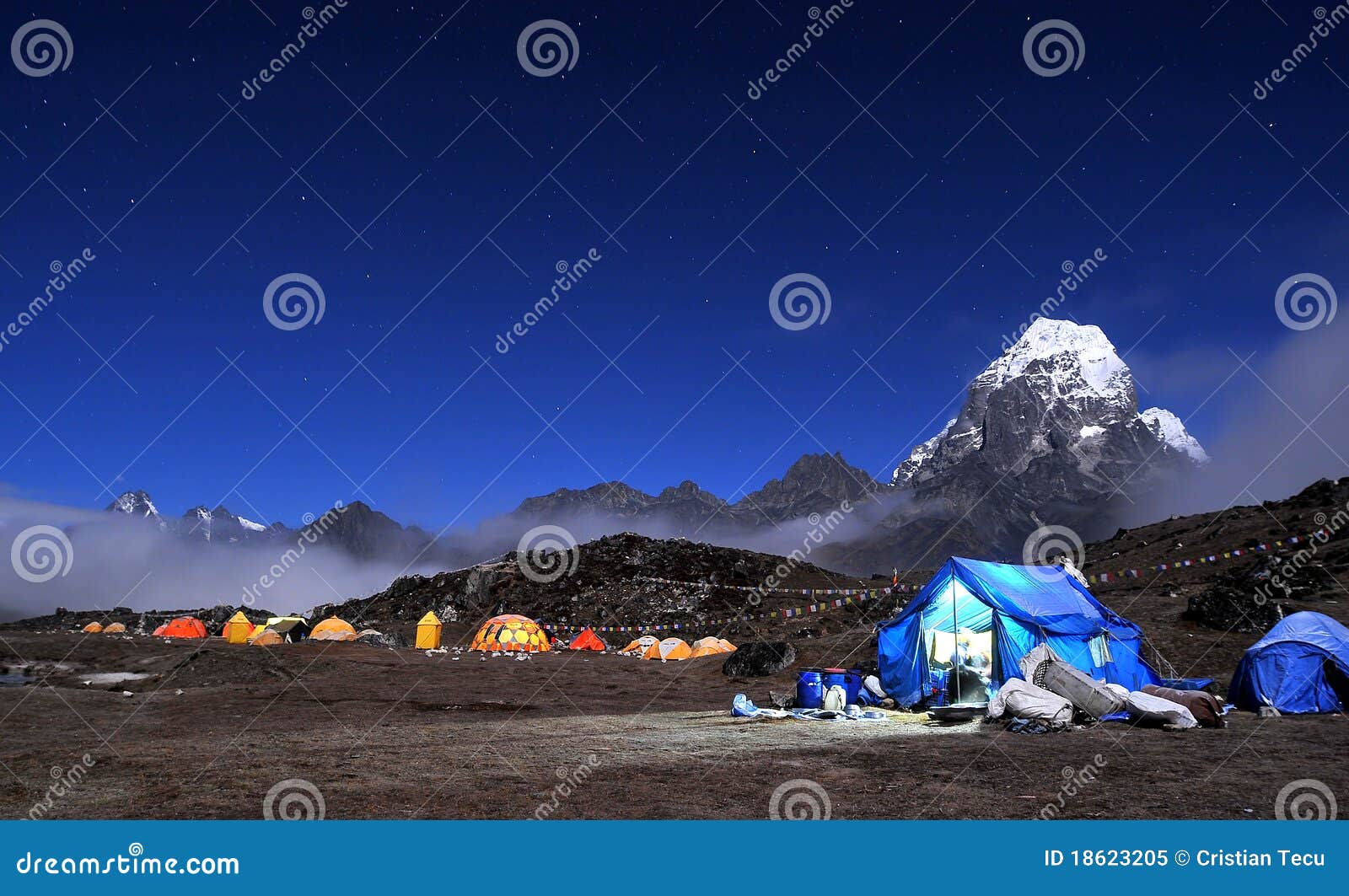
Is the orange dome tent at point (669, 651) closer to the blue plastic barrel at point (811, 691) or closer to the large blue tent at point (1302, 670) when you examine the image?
the blue plastic barrel at point (811, 691)

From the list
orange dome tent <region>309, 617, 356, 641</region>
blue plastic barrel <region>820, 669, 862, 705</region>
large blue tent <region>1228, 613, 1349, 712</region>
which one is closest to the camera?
large blue tent <region>1228, 613, 1349, 712</region>

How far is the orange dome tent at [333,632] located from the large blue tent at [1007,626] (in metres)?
36.1

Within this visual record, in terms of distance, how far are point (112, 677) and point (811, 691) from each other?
71.2ft

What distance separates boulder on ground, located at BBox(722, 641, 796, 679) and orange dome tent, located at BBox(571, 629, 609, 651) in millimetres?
19196

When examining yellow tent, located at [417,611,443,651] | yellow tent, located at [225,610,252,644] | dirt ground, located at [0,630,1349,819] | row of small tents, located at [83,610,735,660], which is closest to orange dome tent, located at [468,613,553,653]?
row of small tents, located at [83,610,735,660]

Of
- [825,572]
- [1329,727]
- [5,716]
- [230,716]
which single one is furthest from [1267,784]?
[825,572]

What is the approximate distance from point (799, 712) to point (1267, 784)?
935 centimetres

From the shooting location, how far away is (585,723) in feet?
52.5

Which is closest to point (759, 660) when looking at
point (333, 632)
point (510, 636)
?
point (510, 636)

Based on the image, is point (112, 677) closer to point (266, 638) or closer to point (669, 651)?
point (266, 638)

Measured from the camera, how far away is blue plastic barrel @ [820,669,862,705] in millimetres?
18016

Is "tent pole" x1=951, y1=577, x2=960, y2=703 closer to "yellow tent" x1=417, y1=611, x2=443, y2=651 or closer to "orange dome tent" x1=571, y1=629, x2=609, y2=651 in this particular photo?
"orange dome tent" x1=571, y1=629, x2=609, y2=651

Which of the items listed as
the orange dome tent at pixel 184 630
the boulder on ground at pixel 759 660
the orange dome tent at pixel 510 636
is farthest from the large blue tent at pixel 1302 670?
the orange dome tent at pixel 184 630

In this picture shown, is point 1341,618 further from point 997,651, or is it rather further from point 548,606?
point 548,606
